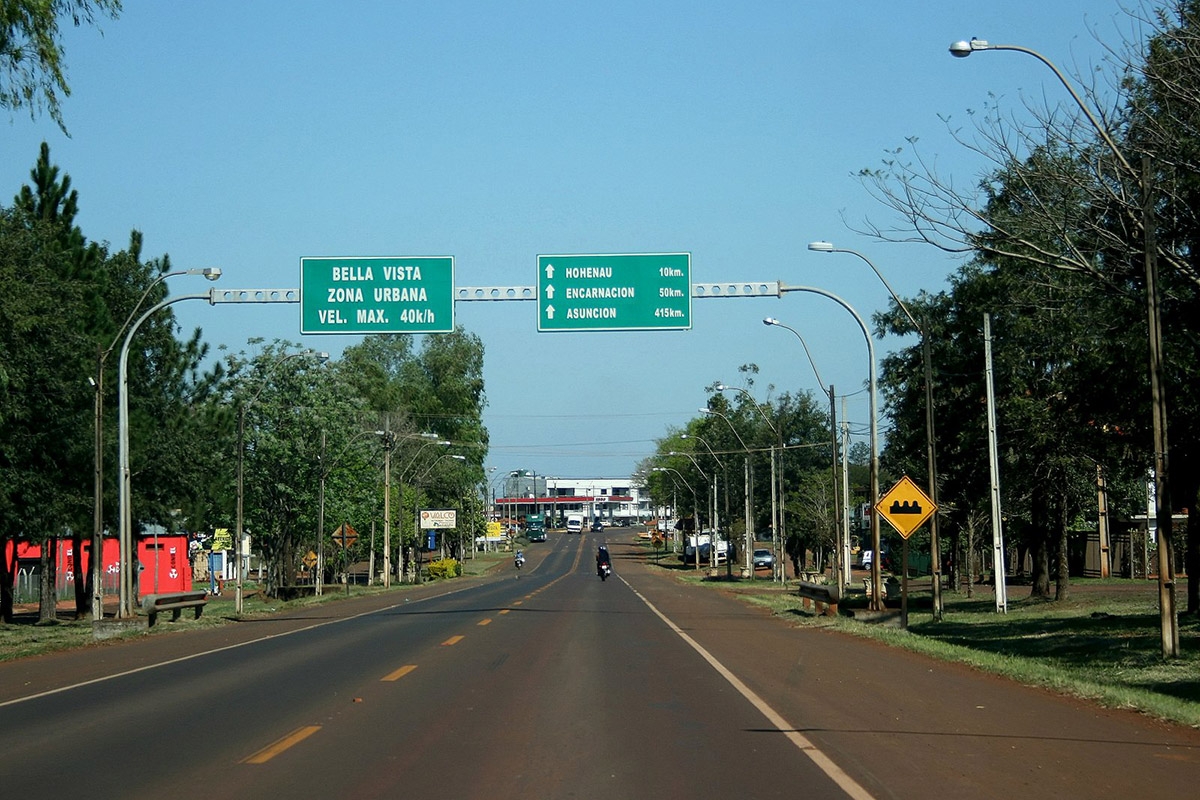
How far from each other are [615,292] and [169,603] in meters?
15.1

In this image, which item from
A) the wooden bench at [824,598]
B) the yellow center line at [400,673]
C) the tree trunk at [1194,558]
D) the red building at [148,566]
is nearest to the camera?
the yellow center line at [400,673]

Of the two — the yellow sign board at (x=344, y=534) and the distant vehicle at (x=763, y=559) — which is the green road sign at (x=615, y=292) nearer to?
the yellow sign board at (x=344, y=534)

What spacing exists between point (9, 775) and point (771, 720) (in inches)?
272

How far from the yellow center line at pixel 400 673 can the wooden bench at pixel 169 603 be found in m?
13.4

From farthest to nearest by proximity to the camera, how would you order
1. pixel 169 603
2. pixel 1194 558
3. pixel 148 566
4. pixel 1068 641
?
pixel 148 566
pixel 169 603
pixel 1194 558
pixel 1068 641

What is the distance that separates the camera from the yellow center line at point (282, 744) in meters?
10.4

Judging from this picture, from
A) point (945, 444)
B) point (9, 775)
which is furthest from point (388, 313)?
point (945, 444)

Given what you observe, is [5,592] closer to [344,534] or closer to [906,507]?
[344,534]

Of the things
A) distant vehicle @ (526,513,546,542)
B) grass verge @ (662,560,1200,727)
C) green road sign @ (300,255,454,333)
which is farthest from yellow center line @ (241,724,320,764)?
distant vehicle @ (526,513,546,542)

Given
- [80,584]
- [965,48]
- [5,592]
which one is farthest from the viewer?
[80,584]

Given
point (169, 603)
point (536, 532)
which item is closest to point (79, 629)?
point (169, 603)

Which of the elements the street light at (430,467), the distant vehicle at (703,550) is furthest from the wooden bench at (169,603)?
the distant vehicle at (703,550)

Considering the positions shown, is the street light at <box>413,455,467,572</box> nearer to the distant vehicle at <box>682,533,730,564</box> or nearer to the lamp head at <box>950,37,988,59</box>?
the distant vehicle at <box>682,533,730,564</box>

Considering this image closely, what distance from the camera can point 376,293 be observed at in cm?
2722
